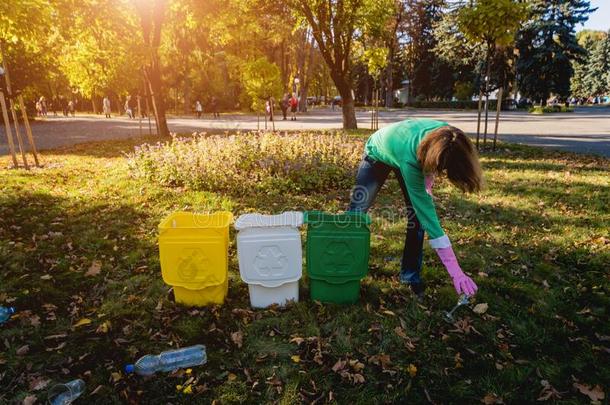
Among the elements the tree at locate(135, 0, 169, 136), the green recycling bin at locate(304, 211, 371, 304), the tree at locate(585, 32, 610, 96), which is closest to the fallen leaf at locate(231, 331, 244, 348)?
the green recycling bin at locate(304, 211, 371, 304)

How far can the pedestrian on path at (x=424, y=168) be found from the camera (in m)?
2.55

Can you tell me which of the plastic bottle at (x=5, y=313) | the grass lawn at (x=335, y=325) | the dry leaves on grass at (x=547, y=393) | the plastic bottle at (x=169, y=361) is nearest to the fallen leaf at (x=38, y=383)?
the grass lawn at (x=335, y=325)

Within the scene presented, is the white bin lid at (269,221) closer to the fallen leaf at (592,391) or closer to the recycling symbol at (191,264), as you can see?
the recycling symbol at (191,264)

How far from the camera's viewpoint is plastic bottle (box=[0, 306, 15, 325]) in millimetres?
3224

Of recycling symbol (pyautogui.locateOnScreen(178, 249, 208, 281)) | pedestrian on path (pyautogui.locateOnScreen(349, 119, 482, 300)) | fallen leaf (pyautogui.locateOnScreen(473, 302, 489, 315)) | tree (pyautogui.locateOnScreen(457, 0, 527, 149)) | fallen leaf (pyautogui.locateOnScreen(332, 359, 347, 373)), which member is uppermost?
tree (pyautogui.locateOnScreen(457, 0, 527, 149))

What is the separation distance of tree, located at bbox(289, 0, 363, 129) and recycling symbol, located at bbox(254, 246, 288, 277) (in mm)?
12522

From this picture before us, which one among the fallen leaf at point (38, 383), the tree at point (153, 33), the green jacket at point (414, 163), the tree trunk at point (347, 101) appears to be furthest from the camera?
the tree trunk at point (347, 101)

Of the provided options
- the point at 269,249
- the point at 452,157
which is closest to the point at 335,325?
the point at 269,249

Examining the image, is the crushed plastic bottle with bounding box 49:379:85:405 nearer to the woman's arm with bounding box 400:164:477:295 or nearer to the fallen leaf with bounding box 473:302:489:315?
the woman's arm with bounding box 400:164:477:295

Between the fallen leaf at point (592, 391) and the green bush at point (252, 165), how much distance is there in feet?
16.2

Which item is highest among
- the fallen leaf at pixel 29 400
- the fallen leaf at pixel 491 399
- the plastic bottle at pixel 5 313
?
the plastic bottle at pixel 5 313

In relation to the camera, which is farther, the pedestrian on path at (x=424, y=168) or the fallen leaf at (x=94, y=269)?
the fallen leaf at (x=94, y=269)

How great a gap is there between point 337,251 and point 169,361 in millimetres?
1463

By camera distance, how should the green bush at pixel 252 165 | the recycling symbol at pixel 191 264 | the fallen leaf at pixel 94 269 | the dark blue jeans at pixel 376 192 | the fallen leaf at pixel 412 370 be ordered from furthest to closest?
the green bush at pixel 252 165
the fallen leaf at pixel 94 269
the dark blue jeans at pixel 376 192
the recycling symbol at pixel 191 264
the fallen leaf at pixel 412 370
